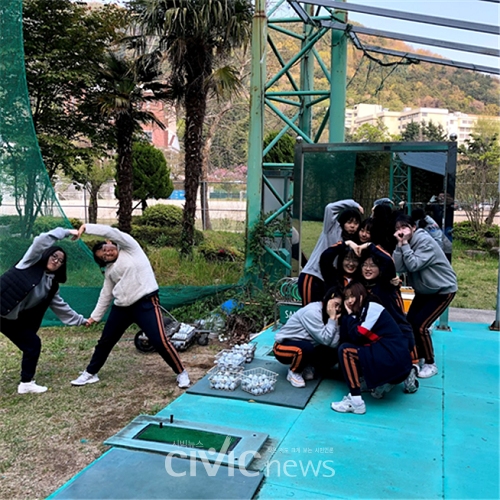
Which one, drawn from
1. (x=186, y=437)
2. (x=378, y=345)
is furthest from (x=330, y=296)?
(x=186, y=437)

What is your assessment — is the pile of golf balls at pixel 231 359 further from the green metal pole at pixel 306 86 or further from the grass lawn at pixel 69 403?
the green metal pole at pixel 306 86

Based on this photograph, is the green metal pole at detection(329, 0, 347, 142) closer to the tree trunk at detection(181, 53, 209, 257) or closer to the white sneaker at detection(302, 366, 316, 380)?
Result: the white sneaker at detection(302, 366, 316, 380)

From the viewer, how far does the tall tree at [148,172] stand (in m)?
18.0

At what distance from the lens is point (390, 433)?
149 inches

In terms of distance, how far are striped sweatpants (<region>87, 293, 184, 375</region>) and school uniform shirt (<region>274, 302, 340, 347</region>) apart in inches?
38.9

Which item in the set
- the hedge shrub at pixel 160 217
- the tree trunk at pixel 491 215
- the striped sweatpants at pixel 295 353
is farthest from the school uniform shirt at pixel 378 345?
the hedge shrub at pixel 160 217

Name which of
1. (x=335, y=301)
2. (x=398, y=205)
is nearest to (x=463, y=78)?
(x=398, y=205)

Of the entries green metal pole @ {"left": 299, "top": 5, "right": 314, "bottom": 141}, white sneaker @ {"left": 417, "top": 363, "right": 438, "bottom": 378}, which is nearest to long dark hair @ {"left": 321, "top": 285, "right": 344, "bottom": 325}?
white sneaker @ {"left": 417, "top": 363, "right": 438, "bottom": 378}

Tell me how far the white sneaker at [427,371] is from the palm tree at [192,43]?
242 inches

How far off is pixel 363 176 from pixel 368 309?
3.11 m

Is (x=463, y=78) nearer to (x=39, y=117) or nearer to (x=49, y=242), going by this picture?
(x=39, y=117)

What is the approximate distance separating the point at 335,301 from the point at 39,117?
9500 millimetres

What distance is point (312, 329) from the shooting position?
4.46 m

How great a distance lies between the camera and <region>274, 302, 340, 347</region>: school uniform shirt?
440 centimetres
